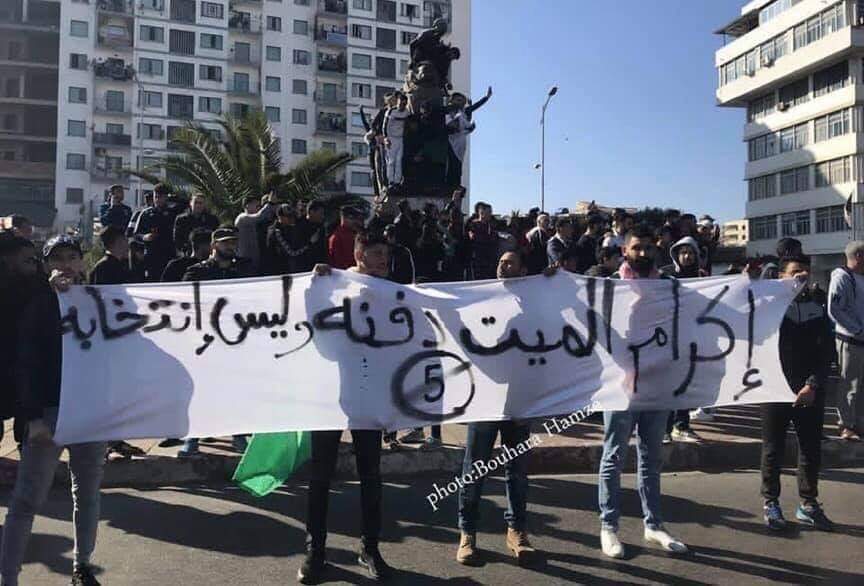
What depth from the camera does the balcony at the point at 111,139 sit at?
6112cm

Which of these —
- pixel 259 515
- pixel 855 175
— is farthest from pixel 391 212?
pixel 855 175

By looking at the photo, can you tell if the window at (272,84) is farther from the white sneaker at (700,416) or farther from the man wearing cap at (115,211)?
the white sneaker at (700,416)

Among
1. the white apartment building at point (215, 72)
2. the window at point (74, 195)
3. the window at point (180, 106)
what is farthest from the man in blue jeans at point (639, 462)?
the window at point (180, 106)

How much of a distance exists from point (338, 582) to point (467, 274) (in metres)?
5.96

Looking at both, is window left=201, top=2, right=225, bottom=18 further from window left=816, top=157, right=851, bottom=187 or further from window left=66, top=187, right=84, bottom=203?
window left=816, top=157, right=851, bottom=187

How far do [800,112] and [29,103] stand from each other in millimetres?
55319

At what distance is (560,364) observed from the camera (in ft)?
16.7

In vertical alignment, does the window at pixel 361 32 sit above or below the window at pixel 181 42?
above

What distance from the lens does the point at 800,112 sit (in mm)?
53188

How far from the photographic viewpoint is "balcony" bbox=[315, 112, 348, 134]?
224 ft

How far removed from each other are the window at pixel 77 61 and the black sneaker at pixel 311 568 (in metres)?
65.5

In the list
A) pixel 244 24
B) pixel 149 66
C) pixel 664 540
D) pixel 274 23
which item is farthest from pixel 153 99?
pixel 664 540

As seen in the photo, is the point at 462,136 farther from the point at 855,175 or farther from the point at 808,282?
the point at 855,175

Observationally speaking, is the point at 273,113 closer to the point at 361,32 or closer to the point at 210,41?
the point at 210,41
